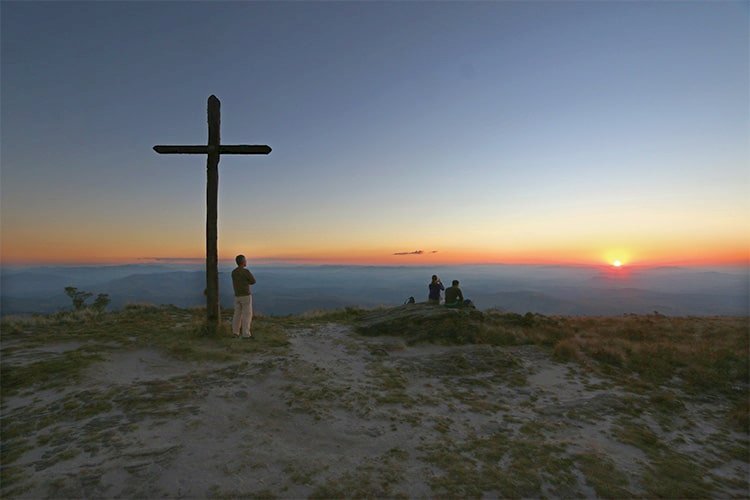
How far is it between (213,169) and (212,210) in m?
1.52

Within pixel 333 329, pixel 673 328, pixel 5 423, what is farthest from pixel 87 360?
pixel 673 328

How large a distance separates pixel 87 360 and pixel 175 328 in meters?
3.91

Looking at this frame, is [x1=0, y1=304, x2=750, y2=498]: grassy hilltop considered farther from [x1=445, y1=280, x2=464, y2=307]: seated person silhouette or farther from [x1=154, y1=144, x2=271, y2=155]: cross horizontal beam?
[x1=154, y1=144, x2=271, y2=155]: cross horizontal beam

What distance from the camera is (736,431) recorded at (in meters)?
7.14

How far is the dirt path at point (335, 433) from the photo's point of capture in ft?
15.3

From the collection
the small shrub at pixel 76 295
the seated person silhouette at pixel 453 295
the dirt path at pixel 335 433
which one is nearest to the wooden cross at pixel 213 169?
the dirt path at pixel 335 433

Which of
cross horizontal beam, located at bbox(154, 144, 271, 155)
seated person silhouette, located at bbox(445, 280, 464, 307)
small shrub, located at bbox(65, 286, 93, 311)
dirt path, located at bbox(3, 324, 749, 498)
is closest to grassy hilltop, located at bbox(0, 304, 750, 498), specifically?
dirt path, located at bbox(3, 324, 749, 498)

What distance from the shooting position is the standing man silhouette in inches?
475

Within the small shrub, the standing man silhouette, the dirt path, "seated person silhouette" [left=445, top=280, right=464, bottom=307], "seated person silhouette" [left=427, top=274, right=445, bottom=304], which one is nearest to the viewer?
the dirt path

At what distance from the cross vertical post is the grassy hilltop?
109 centimetres

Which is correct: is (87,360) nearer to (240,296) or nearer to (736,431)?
(240,296)

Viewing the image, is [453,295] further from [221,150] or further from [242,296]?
[221,150]

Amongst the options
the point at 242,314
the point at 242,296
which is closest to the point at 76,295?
the point at 242,314

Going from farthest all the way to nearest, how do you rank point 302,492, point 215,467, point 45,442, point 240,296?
point 240,296 → point 45,442 → point 215,467 → point 302,492
